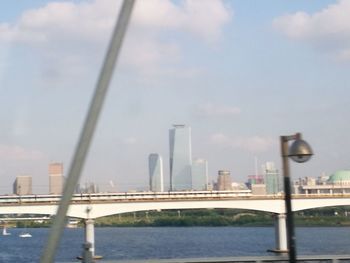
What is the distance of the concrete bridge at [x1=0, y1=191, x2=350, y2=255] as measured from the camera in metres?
64.2

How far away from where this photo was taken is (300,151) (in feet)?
30.1

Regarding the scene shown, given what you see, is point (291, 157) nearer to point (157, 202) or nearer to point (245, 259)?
point (245, 259)

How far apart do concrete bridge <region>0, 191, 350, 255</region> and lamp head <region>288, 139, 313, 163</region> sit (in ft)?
176

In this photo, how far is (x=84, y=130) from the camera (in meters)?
6.54

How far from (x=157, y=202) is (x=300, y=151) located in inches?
2268

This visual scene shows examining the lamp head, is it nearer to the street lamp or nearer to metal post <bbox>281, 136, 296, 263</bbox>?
the street lamp

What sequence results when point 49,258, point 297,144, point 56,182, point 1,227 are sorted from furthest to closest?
1. point 1,227
2. point 56,182
3. point 297,144
4. point 49,258

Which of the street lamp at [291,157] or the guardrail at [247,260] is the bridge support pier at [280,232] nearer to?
the guardrail at [247,260]

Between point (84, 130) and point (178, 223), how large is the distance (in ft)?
339

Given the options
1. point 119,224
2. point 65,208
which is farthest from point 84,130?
point 119,224

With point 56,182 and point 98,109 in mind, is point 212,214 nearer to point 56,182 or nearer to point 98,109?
point 56,182

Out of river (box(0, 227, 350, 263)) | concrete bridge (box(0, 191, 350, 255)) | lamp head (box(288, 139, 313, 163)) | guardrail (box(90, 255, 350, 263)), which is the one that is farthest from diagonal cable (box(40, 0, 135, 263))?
concrete bridge (box(0, 191, 350, 255))

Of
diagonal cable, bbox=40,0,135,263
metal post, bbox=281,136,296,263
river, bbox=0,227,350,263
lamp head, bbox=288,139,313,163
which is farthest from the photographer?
river, bbox=0,227,350,263

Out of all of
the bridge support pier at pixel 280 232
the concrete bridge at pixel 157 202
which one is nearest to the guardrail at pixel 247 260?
the bridge support pier at pixel 280 232
